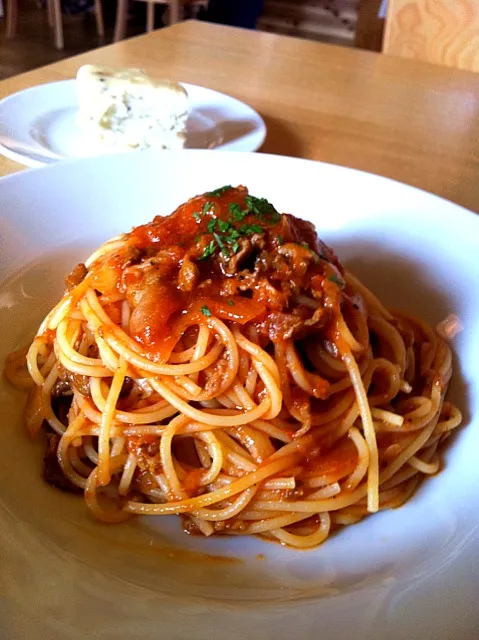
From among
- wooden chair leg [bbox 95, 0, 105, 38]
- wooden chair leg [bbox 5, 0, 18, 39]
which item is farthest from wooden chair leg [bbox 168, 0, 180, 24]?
wooden chair leg [bbox 5, 0, 18, 39]

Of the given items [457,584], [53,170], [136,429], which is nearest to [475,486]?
[457,584]

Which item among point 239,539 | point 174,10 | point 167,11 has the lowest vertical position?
point 167,11

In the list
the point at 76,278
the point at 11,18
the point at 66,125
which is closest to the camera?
the point at 76,278

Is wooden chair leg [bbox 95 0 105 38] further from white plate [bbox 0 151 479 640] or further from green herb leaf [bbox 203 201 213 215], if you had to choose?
green herb leaf [bbox 203 201 213 215]

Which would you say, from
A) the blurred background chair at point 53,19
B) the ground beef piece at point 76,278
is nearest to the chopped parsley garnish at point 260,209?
the ground beef piece at point 76,278

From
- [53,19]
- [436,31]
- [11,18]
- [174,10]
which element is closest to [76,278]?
[436,31]

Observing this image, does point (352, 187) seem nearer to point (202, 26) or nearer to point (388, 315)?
point (388, 315)

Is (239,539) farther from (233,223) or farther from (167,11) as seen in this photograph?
(167,11)
